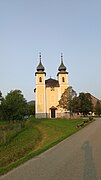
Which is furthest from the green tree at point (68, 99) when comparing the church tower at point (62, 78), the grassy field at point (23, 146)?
the grassy field at point (23, 146)

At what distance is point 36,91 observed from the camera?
73.5 m

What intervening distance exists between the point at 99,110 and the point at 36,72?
24.1 meters

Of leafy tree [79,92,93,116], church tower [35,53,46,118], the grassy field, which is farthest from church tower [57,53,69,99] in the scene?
the grassy field

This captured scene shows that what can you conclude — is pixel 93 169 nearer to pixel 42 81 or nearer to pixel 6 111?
pixel 6 111

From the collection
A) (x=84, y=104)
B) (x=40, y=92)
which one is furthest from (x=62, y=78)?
(x=84, y=104)

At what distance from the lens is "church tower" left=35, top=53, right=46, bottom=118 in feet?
235

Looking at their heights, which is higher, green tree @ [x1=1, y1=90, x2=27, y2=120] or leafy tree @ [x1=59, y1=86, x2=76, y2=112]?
leafy tree @ [x1=59, y1=86, x2=76, y2=112]

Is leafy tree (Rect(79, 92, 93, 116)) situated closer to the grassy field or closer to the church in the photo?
the church

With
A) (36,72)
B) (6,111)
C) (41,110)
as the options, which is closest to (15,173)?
(6,111)

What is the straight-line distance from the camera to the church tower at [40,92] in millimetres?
71625

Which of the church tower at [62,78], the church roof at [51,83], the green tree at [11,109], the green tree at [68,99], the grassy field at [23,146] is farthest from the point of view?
the church roof at [51,83]

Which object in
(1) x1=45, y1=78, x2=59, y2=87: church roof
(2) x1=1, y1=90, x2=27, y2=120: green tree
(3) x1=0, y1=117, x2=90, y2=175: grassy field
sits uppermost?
(1) x1=45, y1=78, x2=59, y2=87: church roof

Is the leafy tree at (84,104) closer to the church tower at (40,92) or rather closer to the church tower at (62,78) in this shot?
the church tower at (62,78)

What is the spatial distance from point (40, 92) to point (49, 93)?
2.84 metres
